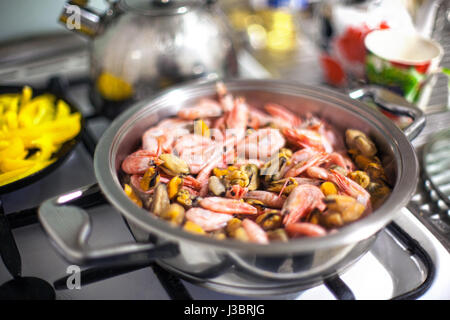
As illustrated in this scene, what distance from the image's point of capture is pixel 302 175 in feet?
2.09

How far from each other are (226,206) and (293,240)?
141 mm

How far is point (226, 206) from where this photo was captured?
Answer: 1.86ft

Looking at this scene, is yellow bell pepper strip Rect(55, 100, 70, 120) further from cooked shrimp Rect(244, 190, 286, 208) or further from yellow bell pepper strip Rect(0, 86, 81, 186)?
cooked shrimp Rect(244, 190, 286, 208)

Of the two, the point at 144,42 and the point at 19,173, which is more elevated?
the point at 144,42

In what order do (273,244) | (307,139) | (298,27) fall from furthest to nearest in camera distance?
(298,27) < (307,139) < (273,244)

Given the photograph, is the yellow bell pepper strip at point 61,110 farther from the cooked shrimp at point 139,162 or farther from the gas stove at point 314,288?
the cooked shrimp at point 139,162

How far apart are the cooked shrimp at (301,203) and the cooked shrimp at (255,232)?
1.7 inches

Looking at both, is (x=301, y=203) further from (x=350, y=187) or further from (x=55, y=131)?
(x=55, y=131)

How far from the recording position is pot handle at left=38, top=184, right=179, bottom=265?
459 mm

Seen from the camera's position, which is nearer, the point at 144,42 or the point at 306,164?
the point at 306,164

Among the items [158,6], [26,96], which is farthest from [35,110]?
[158,6]

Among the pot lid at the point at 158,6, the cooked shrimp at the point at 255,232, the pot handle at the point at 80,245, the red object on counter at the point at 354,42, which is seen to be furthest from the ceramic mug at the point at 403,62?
the pot handle at the point at 80,245

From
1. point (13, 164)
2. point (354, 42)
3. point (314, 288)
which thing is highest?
point (354, 42)
